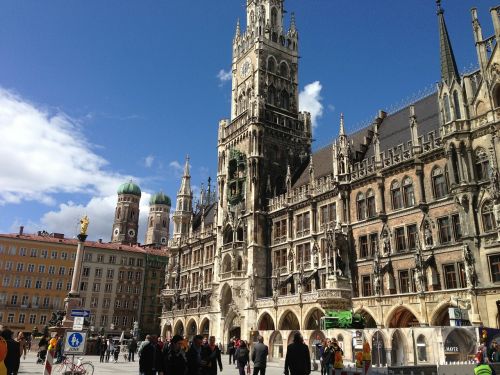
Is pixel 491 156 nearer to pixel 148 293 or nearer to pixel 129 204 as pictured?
pixel 148 293

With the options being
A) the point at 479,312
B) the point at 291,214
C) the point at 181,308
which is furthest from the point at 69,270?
the point at 479,312

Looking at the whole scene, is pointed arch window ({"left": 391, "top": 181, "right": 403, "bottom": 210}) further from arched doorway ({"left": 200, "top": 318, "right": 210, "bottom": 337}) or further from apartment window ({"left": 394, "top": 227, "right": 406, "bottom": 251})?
arched doorway ({"left": 200, "top": 318, "right": 210, "bottom": 337})

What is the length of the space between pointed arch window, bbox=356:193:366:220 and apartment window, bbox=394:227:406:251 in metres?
3.67

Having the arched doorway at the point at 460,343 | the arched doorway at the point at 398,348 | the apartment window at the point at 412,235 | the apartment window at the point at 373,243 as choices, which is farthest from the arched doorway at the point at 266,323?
the arched doorway at the point at 460,343

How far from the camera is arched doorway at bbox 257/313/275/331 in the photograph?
43.3 metres

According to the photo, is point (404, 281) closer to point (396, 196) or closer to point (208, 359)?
point (396, 196)

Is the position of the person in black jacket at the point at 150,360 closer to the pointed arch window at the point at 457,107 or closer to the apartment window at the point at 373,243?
the pointed arch window at the point at 457,107

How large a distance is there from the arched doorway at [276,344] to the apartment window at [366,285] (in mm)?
7316

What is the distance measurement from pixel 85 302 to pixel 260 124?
47.5 meters

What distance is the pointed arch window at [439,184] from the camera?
30344 mm

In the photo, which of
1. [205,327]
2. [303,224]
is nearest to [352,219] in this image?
[303,224]

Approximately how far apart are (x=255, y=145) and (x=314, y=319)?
19.9 m

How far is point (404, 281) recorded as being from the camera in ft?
103

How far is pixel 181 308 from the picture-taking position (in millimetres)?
62125
